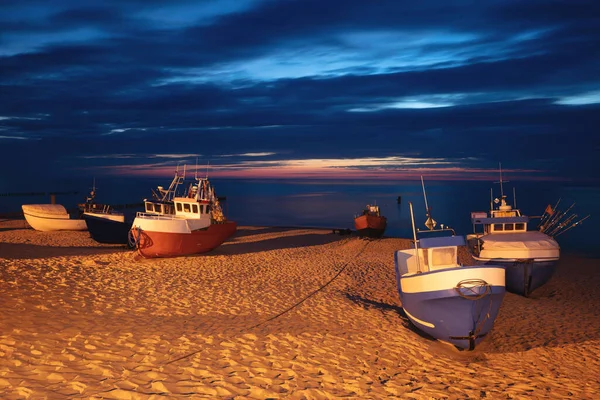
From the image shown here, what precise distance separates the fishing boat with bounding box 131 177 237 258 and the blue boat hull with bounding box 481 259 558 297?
15.0 meters

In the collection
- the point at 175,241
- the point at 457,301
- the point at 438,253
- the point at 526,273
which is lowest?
the point at 526,273

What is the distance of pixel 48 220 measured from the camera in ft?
121

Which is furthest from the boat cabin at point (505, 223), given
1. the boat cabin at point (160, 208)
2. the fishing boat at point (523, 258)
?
the boat cabin at point (160, 208)

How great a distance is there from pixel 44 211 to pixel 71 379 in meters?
33.7

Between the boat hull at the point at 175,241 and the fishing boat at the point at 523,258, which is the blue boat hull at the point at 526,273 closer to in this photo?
the fishing boat at the point at 523,258

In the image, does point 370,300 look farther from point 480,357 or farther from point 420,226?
point 420,226

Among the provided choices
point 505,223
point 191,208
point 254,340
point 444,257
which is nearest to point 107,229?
point 191,208

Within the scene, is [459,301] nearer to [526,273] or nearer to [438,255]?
[438,255]

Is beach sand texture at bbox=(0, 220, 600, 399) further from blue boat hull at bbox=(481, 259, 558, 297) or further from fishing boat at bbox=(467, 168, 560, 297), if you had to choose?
fishing boat at bbox=(467, 168, 560, 297)

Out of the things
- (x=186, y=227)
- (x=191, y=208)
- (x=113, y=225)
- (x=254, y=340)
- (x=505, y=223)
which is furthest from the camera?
(x=113, y=225)

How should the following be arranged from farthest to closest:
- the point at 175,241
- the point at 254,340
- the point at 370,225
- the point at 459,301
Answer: the point at 370,225, the point at 175,241, the point at 459,301, the point at 254,340

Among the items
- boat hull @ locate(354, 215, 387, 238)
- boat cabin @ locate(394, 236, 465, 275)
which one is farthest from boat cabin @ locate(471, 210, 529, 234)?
boat hull @ locate(354, 215, 387, 238)

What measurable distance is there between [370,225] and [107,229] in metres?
19.9

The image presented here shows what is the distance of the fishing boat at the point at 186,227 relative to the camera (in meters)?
23.5
